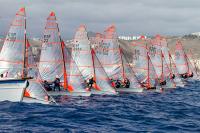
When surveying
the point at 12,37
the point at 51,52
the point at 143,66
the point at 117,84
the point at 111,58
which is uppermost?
the point at 12,37

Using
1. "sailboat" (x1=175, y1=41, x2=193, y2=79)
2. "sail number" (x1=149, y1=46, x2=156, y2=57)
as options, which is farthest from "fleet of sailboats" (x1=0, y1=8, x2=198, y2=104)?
"sailboat" (x1=175, y1=41, x2=193, y2=79)

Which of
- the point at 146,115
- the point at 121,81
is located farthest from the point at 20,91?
the point at 121,81

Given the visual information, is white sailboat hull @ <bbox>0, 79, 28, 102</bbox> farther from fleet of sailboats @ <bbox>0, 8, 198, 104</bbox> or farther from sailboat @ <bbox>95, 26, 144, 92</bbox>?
sailboat @ <bbox>95, 26, 144, 92</bbox>

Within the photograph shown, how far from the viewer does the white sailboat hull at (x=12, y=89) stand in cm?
3984

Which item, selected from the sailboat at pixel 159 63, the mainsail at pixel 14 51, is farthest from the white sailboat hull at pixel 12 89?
the sailboat at pixel 159 63

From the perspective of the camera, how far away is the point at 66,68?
5578 centimetres

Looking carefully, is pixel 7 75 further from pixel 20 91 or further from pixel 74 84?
pixel 74 84

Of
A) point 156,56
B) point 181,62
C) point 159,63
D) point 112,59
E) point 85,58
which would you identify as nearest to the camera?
point 85,58

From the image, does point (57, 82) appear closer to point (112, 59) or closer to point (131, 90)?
point (131, 90)

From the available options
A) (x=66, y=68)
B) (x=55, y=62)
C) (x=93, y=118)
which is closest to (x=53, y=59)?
(x=55, y=62)

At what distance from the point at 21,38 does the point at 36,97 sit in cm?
824

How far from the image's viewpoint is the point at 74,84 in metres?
54.2

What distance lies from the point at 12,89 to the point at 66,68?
16.1m

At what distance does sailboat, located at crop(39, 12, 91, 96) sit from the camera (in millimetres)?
54531
